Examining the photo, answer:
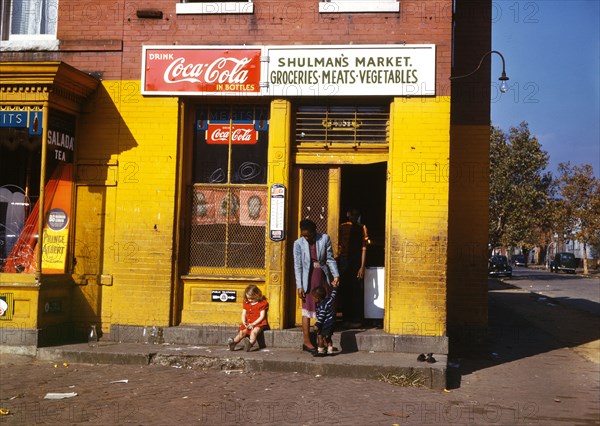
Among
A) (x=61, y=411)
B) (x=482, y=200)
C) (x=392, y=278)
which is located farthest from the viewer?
(x=482, y=200)

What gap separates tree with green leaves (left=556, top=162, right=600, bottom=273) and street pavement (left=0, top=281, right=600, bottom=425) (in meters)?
49.3

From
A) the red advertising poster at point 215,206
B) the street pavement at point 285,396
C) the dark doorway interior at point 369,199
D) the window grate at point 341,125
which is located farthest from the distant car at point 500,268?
the red advertising poster at point 215,206

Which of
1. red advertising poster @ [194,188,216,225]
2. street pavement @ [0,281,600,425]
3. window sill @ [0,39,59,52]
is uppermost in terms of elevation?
window sill @ [0,39,59,52]

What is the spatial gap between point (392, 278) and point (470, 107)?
3916mm

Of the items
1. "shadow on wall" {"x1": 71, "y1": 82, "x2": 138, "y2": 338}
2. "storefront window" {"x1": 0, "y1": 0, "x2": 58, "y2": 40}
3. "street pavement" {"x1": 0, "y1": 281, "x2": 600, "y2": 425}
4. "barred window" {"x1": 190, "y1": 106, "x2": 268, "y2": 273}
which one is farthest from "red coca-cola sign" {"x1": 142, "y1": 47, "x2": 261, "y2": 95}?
"street pavement" {"x1": 0, "y1": 281, "x2": 600, "y2": 425}

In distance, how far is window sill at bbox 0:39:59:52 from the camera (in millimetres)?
10016

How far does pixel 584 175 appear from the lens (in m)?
55.5

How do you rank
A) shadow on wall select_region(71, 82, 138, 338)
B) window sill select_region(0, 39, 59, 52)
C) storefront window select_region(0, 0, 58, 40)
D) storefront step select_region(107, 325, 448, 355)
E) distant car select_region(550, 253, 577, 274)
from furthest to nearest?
distant car select_region(550, 253, 577, 274) → storefront window select_region(0, 0, 58, 40) → window sill select_region(0, 39, 59, 52) → shadow on wall select_region(71, 82, 138, 338) → storefront step select_region(107, 325, 448, 355)

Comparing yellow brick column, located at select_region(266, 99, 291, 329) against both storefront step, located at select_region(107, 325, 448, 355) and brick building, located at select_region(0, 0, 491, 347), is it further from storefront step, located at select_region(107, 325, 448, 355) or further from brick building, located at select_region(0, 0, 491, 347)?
storefront step, located at select_region(107, 325, 448, 355)

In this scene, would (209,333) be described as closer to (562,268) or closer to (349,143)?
(349,143)

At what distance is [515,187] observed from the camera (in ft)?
144

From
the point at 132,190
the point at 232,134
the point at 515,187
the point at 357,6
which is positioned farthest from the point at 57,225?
the point at 515,187

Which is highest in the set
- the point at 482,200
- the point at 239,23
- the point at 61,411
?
the point at 239,23

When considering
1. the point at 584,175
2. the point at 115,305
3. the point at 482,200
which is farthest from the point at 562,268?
the point at 115,305
